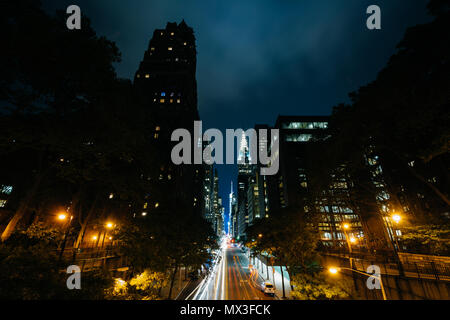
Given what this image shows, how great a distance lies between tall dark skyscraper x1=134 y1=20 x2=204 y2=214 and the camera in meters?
73.6

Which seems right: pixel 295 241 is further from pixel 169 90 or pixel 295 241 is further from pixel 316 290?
pixel 169 90

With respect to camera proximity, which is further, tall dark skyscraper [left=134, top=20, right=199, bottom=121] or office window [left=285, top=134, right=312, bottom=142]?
tall dark skyscraper [left=134, top=20, right=199, bottom=121]

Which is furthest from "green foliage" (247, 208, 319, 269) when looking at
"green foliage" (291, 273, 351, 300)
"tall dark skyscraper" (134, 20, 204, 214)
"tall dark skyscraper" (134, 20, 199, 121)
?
"tall dark skyscraper" (134, 20, 199, 121)

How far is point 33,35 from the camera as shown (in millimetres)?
10234

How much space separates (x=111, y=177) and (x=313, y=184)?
24.8m

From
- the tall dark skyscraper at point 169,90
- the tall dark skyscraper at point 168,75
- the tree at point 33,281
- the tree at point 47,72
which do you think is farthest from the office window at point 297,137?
the tree at point 33,281

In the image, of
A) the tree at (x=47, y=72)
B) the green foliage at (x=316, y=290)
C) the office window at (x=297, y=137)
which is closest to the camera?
the tree at (x=47, y=72)

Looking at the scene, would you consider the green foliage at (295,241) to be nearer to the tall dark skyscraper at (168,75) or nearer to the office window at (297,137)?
the office window at (297,137)

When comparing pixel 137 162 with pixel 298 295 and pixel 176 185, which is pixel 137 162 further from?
pixel 176 185

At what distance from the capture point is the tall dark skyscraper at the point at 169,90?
73.6 m

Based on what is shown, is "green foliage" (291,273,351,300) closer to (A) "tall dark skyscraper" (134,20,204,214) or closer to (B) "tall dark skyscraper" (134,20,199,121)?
(A) "tall dark skyscraper" (134,20,204,214)

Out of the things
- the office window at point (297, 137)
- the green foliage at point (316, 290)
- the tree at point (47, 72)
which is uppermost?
the office window at point (297, 137)

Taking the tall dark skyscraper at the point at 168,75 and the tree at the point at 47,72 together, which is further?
the tall dark skyscraper at the point at 168,75
